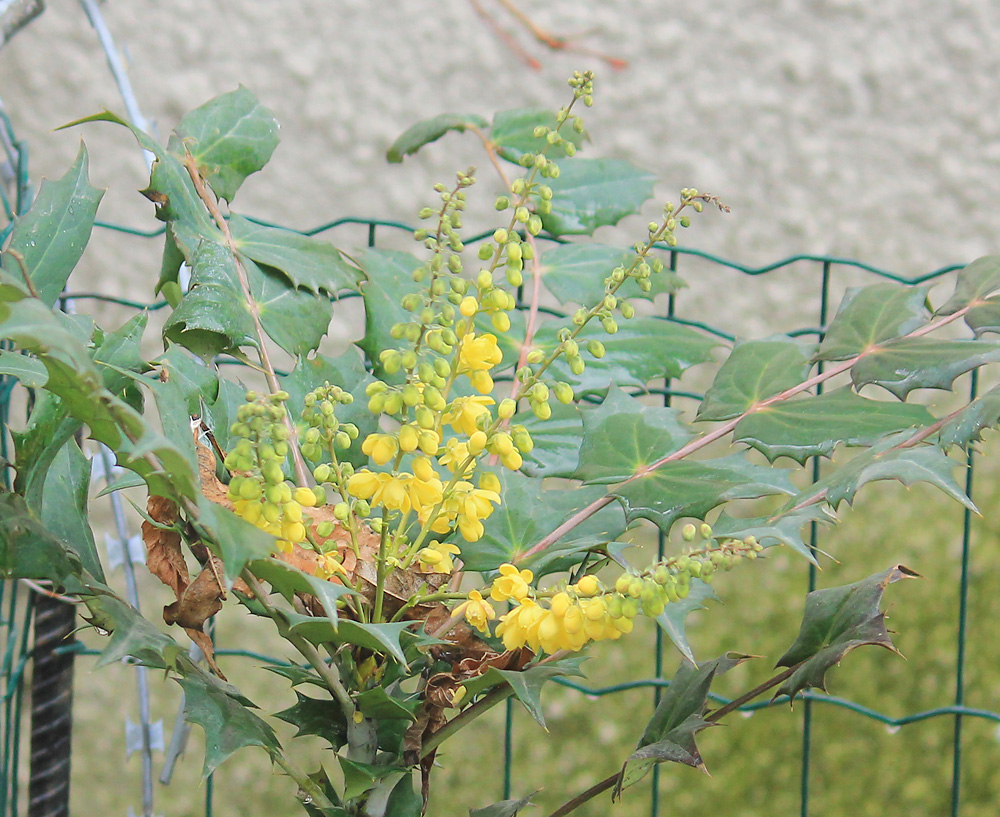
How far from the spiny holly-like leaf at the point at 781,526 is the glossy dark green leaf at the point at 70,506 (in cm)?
26

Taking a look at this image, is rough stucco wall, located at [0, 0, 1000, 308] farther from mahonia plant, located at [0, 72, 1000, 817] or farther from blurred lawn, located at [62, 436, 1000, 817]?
mahonia plant, located at [0, 72, 1000, 817]

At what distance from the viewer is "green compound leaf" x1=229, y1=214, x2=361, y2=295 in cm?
51

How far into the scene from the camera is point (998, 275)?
50cm

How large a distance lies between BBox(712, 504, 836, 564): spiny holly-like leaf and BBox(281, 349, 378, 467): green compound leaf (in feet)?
0.55

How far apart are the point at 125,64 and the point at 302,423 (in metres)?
0.50

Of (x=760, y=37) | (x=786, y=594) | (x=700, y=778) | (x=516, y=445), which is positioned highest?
(x=760, y=37)

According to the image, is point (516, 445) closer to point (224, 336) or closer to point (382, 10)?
point (224, 336)

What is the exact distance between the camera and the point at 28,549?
40cm

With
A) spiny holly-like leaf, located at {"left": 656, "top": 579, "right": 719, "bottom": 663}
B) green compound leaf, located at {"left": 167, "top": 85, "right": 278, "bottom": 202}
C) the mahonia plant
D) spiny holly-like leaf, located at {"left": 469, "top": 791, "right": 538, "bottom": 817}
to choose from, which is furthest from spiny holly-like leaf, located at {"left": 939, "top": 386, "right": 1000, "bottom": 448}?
green compound leaf, located at {"left": 167, "top": 85, "right": 278, "bottom": 202}

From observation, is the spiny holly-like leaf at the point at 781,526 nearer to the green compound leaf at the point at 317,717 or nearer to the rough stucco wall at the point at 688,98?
the green compound leaf at the point at 317,717

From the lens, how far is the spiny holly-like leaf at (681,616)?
0.37 m

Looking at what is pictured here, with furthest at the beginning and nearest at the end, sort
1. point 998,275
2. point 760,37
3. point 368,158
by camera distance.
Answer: point 760,37 < point 368,158 < point 998,275

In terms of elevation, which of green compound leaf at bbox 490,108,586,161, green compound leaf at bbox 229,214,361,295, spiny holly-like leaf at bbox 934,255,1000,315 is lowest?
spiny holly-like leaf at bbox 934,255,1000,315

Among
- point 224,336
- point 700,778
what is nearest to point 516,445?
point 224,336
